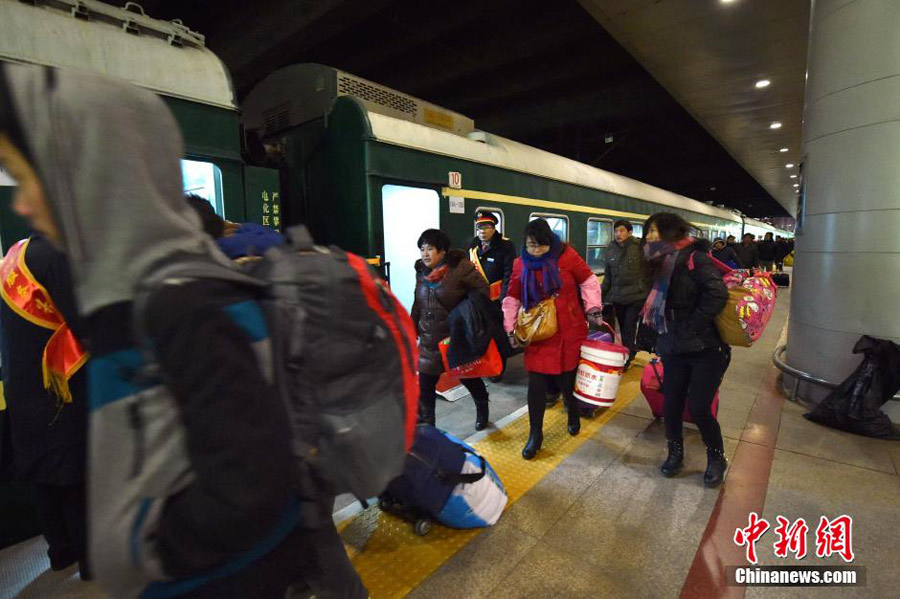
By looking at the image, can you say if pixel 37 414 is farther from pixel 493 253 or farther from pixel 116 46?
pixel 493 253

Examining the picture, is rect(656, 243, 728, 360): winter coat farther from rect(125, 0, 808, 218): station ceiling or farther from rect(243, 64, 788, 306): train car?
rect(125, 0, 808, 218): station ceiling

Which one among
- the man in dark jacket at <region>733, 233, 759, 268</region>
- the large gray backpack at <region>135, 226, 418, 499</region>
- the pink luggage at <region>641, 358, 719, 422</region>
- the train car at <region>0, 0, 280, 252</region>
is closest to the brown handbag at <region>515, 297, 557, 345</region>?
the pink luggage at <region>641, 358, 719, 422</region>

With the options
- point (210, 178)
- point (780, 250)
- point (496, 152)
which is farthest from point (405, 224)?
point (780, 250)

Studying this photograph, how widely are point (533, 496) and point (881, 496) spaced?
2128 mm

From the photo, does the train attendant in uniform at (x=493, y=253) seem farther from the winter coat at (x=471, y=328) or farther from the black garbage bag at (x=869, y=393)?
the black garbage bag at (x=869, y=393)

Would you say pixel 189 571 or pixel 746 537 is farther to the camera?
pixel 746 537

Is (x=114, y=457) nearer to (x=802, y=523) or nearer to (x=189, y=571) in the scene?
(x=189, y=571)

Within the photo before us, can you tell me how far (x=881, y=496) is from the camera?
9.25ft

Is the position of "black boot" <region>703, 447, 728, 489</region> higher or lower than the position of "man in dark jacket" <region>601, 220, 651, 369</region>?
lower

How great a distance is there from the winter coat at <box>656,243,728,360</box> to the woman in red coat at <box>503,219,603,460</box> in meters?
0.61

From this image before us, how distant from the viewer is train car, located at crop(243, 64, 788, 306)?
4.02m

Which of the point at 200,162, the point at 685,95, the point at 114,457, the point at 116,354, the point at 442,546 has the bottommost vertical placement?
the point at 442,546

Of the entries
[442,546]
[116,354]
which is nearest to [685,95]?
[442,546]

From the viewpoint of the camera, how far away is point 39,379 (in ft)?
6.27
